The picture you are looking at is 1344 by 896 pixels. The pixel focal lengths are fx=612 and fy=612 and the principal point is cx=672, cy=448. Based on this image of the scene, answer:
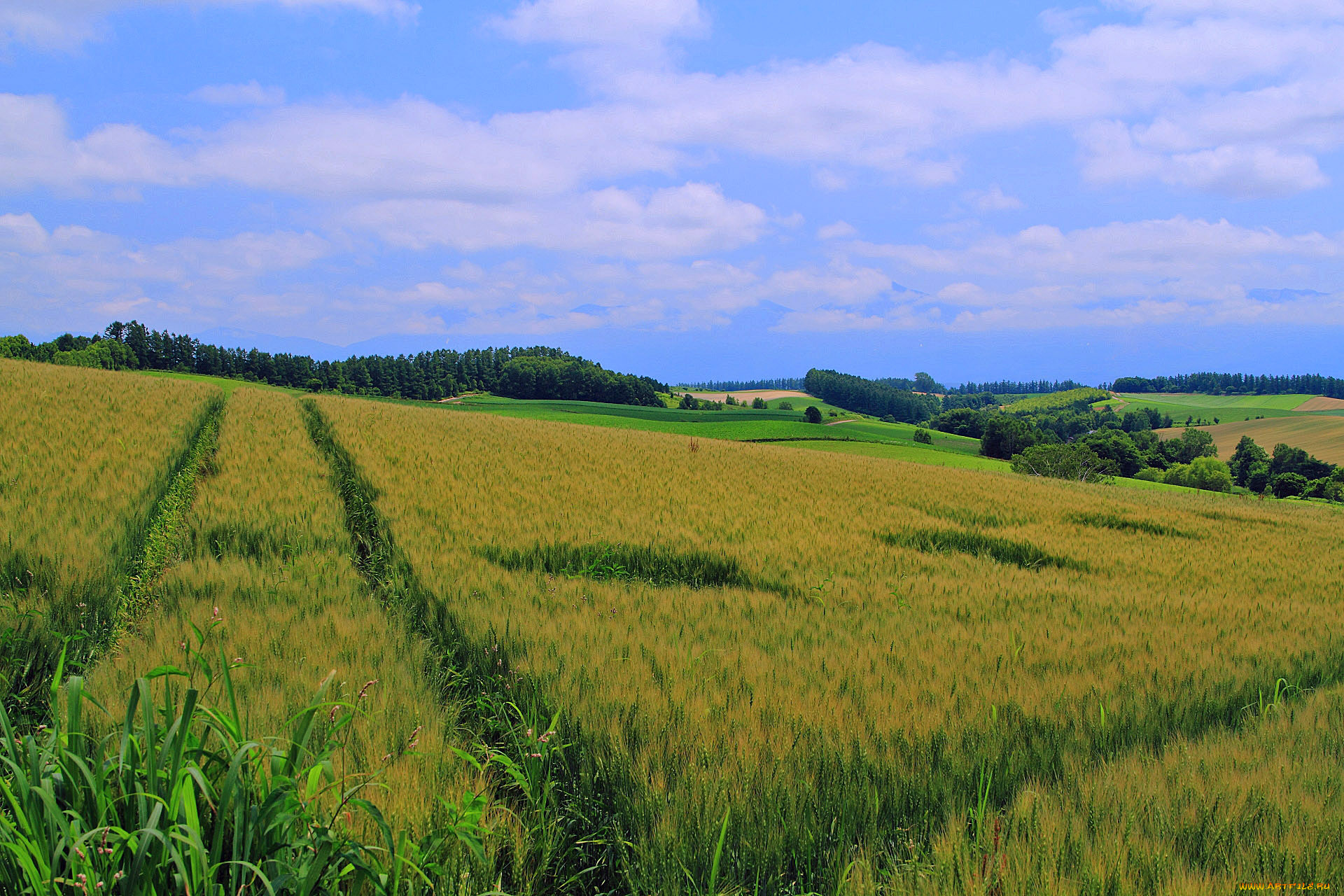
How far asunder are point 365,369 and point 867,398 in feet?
347

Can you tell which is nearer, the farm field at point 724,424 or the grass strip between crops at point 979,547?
the grass strip between crops at point 979,547

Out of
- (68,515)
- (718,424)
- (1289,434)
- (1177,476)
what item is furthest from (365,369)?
(1289,434)

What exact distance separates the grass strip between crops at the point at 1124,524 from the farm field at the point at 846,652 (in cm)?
111

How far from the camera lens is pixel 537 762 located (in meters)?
3.18

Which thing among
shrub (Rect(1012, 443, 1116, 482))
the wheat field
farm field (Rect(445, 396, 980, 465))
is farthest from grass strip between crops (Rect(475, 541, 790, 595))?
shrub (Rect(1012, 443, 1116, 482))

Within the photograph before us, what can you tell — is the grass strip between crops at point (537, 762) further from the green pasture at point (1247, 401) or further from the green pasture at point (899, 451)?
the green pasture at point (1247, 401)

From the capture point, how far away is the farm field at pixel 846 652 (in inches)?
108

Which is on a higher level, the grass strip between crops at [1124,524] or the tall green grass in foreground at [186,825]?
the tall green grass in foreground at [186,825]

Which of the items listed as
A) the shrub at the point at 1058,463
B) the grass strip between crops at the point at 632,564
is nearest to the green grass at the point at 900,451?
the shrub at the point at 1058,463

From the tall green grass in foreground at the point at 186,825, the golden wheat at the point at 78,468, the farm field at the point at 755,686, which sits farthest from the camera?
the golden wheat at the point at 78,468

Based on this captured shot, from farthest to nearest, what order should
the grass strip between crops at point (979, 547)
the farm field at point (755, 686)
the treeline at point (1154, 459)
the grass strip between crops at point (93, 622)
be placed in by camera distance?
1. the treeline at point (1154, 459)
2. the grass strip between crops at point (979, 547)
3. the grass strip between crops at point (93, 622)
4. the farm field at point (755, 686)

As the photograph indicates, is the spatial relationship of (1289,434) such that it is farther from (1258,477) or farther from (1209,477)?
(1209,477)

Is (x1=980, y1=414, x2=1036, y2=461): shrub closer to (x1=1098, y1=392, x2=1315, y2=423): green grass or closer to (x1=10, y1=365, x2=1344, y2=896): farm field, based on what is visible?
(x1=10, y1=365, x2=1344, y2=896): farm field

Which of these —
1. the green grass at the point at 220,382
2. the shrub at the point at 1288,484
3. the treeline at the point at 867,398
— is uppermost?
the treeline at the point at 867,398
